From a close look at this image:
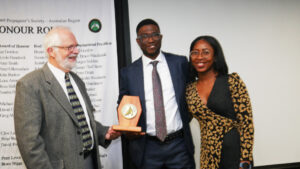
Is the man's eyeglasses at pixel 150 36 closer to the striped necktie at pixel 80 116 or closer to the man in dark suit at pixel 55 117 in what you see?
the man in dark suit at pixel 55 117

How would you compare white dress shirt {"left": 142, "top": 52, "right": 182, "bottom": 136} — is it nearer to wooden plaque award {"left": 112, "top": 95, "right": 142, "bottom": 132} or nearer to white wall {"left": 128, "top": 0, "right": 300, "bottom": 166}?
wooden plaque award {"left": 112, "top": 95, "right": 142, "bottom": 132}

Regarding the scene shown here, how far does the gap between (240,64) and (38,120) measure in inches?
91.1

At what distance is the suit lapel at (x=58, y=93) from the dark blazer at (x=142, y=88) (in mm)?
529

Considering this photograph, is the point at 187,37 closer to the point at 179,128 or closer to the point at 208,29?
the point at 208,29

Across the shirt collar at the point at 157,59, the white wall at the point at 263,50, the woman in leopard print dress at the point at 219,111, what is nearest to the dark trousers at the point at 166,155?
the woman in leopard print dress at the point at 219,111

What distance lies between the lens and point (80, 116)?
5.13ft

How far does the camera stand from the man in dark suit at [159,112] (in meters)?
1.75

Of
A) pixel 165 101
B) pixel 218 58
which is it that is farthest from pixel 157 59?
pixel 218 58

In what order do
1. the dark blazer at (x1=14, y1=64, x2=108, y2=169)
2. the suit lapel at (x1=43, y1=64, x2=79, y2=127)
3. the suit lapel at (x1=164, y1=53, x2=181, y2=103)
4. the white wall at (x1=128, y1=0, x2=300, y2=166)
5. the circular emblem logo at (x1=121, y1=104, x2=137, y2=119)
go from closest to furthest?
the dark blazer at (x1=14, y1=64, x2=108, y2=169) < the suit lapel at (x1=43, y1=64, x2=79, y2=127) < the circular emblem logo at (x1=121, y1=104, x2=137, y2=119) < the suit lapel at (x1=164, y1=53, x2=181, y2=103) < the white wall at (x1=128, y1=0, x2=300, y2=166)

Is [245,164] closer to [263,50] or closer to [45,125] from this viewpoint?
[45,125]

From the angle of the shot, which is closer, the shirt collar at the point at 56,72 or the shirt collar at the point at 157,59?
the shirt collar at the point at 56,72

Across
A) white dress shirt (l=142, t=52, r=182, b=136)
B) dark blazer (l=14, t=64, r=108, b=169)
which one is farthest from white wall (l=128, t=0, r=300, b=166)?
dark blazer (l=14, t=64, r=108, b=169)

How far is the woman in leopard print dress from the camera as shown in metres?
1.54

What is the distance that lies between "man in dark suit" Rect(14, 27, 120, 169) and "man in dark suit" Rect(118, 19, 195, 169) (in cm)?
39
